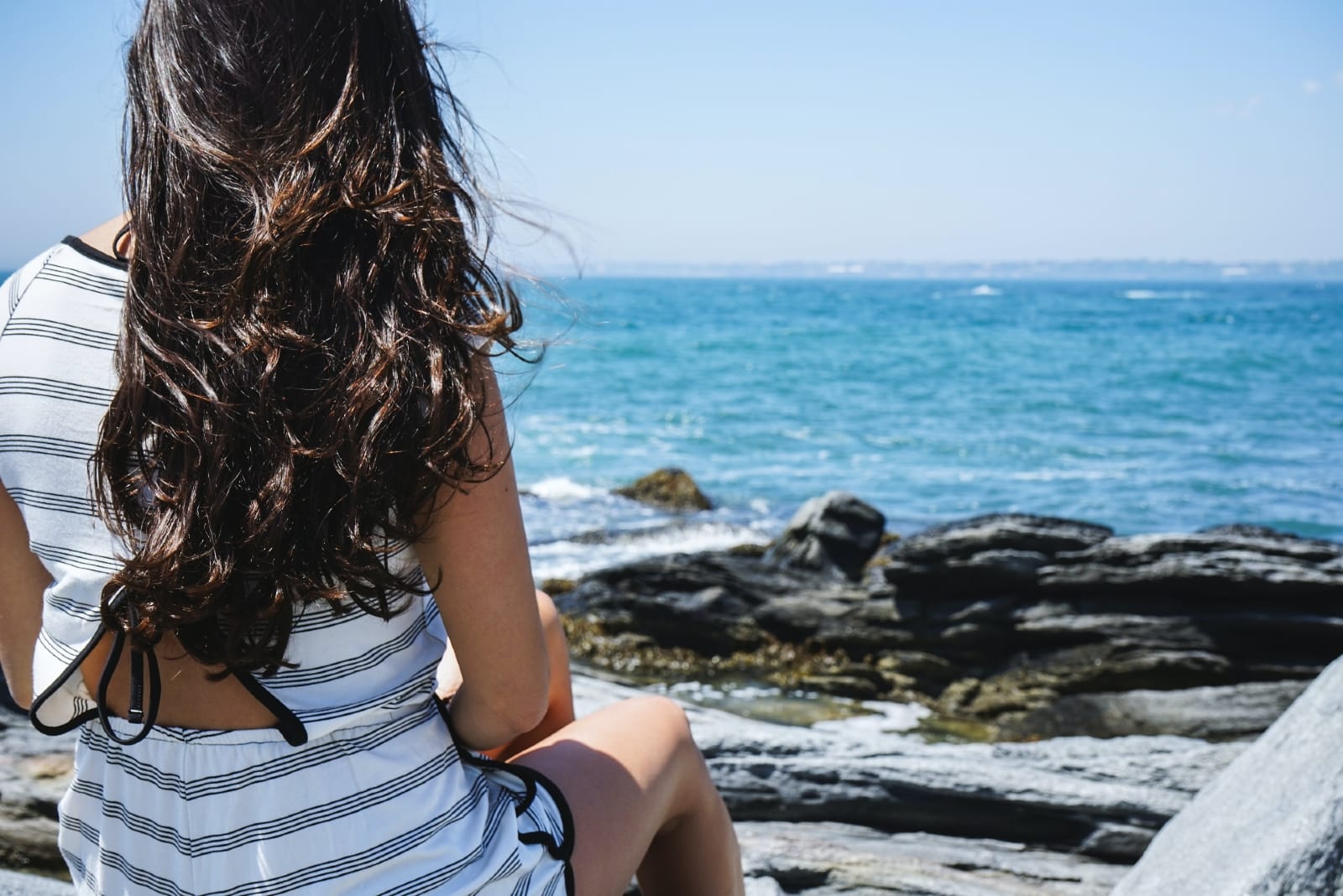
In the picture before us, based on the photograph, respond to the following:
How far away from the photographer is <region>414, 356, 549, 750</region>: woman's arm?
1.31 metres

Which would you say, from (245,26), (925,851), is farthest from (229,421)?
(925,851)

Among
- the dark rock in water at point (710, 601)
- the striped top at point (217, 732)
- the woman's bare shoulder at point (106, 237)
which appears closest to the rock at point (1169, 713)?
the dark rock in water at point (710, 601)

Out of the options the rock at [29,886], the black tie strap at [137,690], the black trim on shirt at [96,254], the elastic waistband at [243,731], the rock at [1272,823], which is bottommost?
the rock at [29,886]

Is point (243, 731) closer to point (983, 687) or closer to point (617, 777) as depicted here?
point (617, 777)

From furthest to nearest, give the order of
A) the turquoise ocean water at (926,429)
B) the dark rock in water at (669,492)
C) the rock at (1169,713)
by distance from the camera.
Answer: the dark rock in water at (669,492) → the turquoise ocean water at (926,429) → the rock at (1169,713)

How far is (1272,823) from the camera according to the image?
2039 millimetres

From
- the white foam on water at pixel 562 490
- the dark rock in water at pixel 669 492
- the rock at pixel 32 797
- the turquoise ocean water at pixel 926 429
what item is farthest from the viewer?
the white foam on water at pixel 562 490

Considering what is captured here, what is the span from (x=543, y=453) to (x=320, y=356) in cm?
1715

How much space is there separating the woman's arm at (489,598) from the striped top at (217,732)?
0.19ft

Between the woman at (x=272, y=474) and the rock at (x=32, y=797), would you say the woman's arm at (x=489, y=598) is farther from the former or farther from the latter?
the rock at (x=32, y=797)

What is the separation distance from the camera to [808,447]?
18594 millimetres

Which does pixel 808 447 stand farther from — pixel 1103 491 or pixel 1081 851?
pixel 1081 851

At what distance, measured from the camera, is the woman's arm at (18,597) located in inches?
56.7

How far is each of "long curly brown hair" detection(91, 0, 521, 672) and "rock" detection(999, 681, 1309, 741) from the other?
16.6 ft
